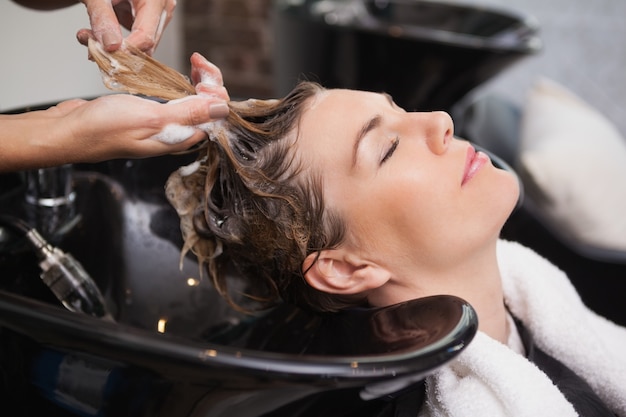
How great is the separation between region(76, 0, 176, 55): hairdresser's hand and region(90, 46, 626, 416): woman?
0.10 meters

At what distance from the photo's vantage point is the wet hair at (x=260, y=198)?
0.92m

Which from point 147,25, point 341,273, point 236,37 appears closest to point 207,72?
point 147,25

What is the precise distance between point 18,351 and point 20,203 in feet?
1.38

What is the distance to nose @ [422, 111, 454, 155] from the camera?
2.95 ft

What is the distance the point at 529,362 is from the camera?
2.79 ft

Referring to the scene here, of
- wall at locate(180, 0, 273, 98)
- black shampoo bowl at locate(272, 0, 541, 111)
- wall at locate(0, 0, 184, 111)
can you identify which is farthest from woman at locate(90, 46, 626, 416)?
wall at locate(180, 0, 273, 98)

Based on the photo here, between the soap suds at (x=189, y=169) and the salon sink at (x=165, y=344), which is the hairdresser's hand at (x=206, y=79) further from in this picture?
the salon sink at (x=165, y=344)

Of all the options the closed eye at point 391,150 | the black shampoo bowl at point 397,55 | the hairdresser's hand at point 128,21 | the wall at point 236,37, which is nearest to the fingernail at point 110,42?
the hairdresser's hand at point 128,21

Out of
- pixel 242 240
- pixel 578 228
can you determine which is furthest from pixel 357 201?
pixel 578 228

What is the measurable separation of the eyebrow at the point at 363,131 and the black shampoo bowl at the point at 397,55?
2.54 ft

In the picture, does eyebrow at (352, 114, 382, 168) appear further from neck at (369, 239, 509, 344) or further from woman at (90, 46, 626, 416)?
neck at (369, 239, 509, 344)

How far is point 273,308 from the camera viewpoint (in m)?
1.07

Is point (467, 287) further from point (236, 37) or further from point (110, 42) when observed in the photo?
point (236, 37)

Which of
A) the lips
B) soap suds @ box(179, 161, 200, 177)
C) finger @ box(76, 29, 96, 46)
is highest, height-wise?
finger @ box(76, 29, 96, 46)
